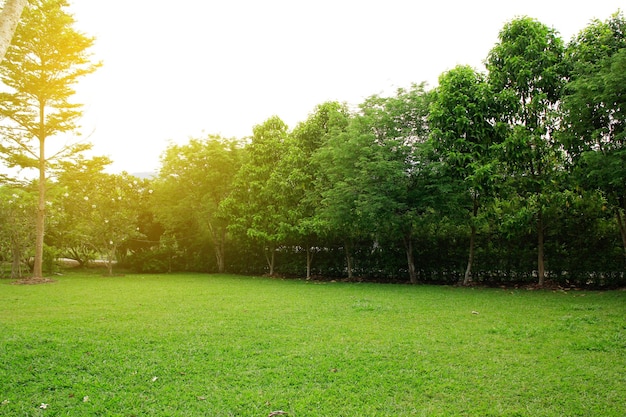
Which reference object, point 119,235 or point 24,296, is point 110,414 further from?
point 119,235

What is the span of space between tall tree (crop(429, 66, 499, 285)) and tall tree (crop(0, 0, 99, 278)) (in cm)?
1307

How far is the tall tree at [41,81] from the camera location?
1360 centimetres

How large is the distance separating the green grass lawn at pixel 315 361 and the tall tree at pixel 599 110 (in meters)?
3.35

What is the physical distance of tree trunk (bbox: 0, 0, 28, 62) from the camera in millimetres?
2768

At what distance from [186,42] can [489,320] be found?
9.98m

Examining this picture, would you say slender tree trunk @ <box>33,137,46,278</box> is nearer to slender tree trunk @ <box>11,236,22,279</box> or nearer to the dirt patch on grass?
the dirt patch on grass

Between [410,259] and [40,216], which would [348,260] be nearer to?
[410,259]

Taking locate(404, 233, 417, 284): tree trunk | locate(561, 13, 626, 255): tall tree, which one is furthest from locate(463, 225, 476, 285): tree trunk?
locate(561, 13, 626, 255): tall tree

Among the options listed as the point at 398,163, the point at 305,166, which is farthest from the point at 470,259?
the point at 305,166

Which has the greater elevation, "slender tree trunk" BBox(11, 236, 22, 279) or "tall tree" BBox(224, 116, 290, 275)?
"tall tree" BBox(224, 116, 290, 275)

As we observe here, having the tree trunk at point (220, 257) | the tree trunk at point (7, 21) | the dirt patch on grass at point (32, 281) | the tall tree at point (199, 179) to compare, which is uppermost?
the tall tree at point (199, 179)

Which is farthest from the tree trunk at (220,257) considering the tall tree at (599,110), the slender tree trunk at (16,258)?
the tall tree at (599,110)

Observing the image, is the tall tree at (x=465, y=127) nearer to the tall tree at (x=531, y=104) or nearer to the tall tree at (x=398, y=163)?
the tall tree at (x=531, y=104)

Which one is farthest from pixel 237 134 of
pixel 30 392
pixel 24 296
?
pixel 30 392
